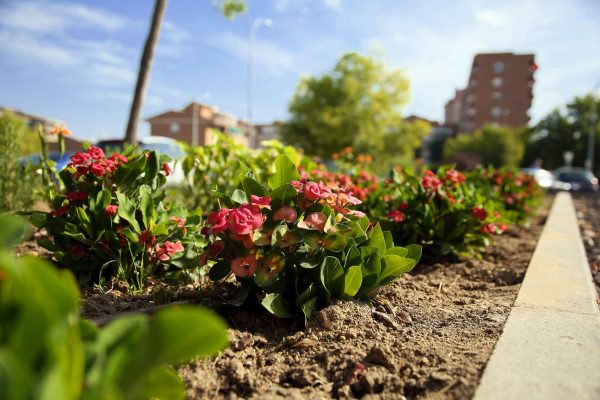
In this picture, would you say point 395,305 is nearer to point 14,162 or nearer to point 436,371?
point 436,371

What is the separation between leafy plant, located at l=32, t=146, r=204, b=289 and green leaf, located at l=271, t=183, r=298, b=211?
0.77 meters

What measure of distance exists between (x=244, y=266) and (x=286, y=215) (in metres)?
0.28

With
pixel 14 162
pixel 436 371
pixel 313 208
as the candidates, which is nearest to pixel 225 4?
pixel 14 162

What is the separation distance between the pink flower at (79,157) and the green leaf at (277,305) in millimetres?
1383

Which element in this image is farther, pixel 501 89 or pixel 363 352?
pixel 501 89

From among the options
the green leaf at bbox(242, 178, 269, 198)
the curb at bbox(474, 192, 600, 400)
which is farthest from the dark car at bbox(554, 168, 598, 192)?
the green leaf at bbox(242, 178, 269, 198)

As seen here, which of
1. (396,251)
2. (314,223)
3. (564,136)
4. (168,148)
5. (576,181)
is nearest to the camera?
(314,223)

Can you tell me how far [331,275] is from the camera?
2066 mm

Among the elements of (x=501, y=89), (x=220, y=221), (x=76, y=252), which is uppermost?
(x=501, y=89)

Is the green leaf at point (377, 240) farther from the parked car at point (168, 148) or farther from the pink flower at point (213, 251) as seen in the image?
the parked car at point (168, 148)

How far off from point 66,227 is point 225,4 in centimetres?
858

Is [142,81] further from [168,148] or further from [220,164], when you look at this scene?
[168,148]

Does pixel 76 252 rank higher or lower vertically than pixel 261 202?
lower

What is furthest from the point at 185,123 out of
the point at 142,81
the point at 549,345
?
the point at 549,345
